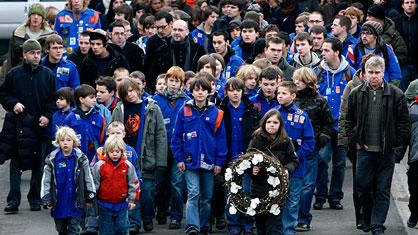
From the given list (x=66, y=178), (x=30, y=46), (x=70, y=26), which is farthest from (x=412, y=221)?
(x=70, y=26)

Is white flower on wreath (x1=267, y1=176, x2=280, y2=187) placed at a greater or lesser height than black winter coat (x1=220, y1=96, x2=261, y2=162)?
lesser

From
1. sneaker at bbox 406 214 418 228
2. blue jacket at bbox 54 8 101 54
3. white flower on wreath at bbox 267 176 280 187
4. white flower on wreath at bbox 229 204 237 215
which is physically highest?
blue jacket at bbox 54 8 101 54

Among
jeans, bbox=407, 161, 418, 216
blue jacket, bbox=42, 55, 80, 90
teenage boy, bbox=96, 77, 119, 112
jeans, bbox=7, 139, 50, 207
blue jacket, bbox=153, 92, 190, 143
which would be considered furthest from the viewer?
blue jacket, bbox=42, 55, 80, 90

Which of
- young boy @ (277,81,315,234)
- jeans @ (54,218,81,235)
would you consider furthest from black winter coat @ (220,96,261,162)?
jeans @ (54,218,81,235)

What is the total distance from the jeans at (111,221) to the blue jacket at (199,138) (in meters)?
1.22

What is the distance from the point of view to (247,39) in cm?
2044

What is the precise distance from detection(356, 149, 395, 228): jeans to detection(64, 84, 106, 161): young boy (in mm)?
3239

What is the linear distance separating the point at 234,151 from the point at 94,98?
73.5 inches

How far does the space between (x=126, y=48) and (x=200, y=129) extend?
415 cm

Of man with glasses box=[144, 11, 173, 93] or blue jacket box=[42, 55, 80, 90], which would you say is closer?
blue jacket box=[42, 55, 80, 90]

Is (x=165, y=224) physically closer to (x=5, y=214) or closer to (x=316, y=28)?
(x=5, y=214)

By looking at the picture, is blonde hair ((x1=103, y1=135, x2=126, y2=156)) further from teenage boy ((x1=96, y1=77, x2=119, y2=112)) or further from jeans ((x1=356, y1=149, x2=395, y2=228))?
jeans ((x1=356, y1=149, x2=395, y2=228))

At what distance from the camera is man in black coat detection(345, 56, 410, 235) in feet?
53.4

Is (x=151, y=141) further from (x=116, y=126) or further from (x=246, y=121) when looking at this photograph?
(x=246, y=121)
